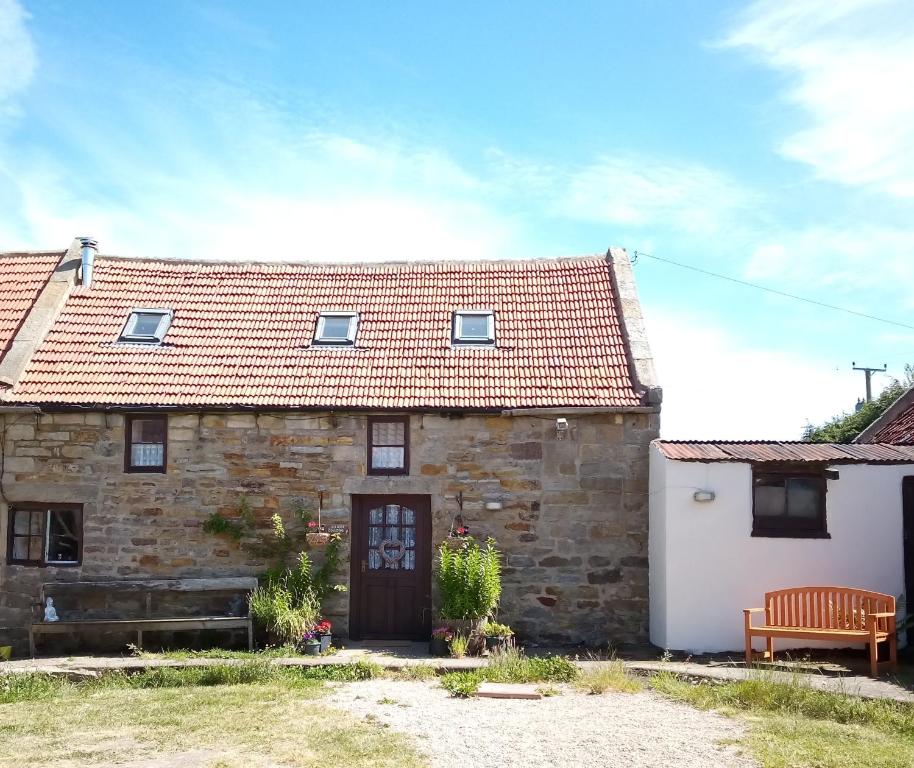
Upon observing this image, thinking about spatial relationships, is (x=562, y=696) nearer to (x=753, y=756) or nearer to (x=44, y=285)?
(x=753, y=756)

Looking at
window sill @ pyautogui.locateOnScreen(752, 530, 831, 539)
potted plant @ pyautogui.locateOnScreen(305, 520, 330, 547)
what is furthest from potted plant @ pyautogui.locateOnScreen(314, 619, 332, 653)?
window sill @ pyautogui.locateOnScreen(752, 530, 831, 539)

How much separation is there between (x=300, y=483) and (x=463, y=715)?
213 inches

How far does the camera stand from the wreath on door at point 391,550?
44.0 feet

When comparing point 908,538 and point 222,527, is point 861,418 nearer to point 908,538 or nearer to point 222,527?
point 908,538

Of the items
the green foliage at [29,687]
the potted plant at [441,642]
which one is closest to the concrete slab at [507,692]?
the potted plant at [441,642]

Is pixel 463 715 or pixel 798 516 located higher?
pixel 798 516

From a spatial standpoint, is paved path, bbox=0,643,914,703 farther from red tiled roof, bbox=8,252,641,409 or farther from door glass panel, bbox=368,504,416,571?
red tiled roof, bbox=8,252,641,409

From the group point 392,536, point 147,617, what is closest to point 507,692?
point 392,536

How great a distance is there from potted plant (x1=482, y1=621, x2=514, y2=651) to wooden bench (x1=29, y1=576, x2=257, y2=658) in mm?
3157

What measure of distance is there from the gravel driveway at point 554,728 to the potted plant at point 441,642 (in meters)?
1.81

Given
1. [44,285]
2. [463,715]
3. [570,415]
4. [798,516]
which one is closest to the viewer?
[463,715]

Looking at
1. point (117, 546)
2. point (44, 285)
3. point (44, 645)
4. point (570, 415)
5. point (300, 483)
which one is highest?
point (44, 285)

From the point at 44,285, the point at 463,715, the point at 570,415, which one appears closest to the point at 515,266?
the point at 570,415

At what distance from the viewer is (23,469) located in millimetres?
13484
